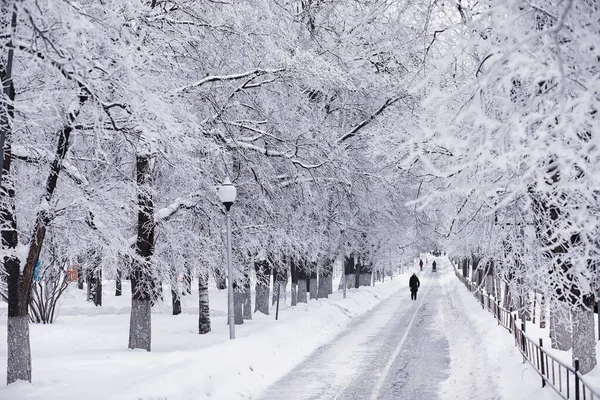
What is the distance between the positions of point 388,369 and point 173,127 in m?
8.77

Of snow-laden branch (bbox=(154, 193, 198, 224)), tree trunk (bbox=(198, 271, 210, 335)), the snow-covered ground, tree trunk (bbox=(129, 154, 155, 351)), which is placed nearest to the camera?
the snow-covered ground

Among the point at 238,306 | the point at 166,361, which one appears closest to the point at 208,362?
the point at 166,361

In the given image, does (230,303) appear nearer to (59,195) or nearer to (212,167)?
(212,167)

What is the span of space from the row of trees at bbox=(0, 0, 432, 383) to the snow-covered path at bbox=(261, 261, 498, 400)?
3.66 m

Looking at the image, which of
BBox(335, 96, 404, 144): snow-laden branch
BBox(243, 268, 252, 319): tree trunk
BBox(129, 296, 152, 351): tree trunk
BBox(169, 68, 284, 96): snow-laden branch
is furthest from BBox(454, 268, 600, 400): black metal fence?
BBox(243, 268, 252, 319): tree trunk

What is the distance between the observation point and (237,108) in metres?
15.1

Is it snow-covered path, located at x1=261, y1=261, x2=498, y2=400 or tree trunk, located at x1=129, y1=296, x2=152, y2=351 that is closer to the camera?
snow-covered path, located at x1=261, y1=261, x2=498, y2=400

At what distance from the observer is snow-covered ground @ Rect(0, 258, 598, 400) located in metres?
9.09

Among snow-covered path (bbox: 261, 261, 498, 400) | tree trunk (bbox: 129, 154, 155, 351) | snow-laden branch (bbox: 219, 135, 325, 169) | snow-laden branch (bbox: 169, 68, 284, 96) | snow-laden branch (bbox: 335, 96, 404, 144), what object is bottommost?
snow-covered path (bbox: 261, 261, 498, 400)

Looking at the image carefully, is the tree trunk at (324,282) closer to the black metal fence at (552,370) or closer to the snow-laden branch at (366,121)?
the snow-laden branch at (366,121)

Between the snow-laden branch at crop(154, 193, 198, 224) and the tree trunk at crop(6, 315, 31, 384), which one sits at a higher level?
the snow-laden branch at crop(154, 193, 198, 224)

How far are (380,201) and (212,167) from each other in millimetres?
13383

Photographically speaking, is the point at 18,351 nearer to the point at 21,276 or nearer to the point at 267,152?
the point at 21,276

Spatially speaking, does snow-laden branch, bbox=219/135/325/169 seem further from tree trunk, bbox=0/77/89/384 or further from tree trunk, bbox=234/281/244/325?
tree trunk, bbox=234/281/244/325
